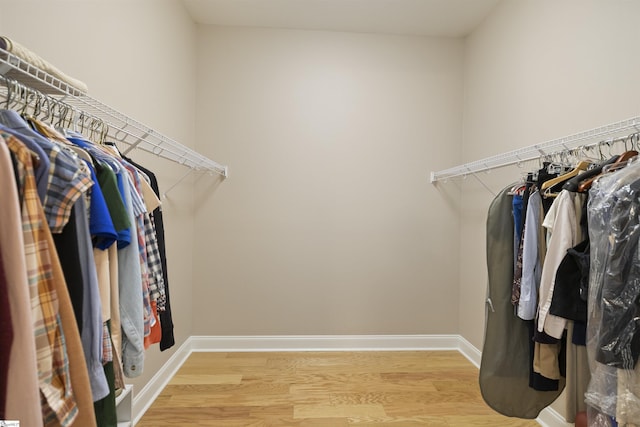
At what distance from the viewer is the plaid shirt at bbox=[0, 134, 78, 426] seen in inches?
23.3

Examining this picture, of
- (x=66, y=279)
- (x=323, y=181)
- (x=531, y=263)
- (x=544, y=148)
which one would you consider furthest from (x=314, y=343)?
(x=66, y=279)

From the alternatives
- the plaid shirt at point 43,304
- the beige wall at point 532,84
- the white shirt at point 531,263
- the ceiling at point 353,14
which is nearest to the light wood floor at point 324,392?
Result: the beige wall at point 532,84

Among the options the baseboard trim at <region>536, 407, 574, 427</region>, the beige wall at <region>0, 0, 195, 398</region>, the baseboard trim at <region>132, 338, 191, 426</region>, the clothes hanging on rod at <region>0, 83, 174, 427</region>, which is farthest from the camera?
the baseboard trim at <region>132, 338, 191, 426</region>

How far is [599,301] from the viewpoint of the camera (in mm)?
904

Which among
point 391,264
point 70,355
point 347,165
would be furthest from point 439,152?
point 70,355

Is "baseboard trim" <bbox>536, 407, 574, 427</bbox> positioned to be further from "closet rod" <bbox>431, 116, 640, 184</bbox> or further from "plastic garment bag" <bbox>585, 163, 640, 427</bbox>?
"closet rod" <bbox>431, 116, 640, 184</bbox>

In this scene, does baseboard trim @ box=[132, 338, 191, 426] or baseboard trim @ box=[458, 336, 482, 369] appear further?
baseboard trim @ box=[458, 336, 482, 369]

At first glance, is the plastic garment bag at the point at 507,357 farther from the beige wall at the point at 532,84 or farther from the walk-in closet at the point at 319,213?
the beige wall at the point at 532,84

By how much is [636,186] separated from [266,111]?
2398 millimetres

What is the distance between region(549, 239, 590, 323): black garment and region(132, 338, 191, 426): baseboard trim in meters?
2.14

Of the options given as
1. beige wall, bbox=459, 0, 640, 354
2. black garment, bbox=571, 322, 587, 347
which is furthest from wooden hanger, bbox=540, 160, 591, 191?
black garment, bbox=571, 322, 587, 347

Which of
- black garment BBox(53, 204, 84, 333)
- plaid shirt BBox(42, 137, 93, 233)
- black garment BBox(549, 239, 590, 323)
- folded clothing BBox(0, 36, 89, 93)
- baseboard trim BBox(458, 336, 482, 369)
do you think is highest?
folded clothing BBox(0, 36, 89, 93)

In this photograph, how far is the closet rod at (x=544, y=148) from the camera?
3.50 ft

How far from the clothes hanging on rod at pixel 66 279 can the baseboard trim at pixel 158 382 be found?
47.8 inches
